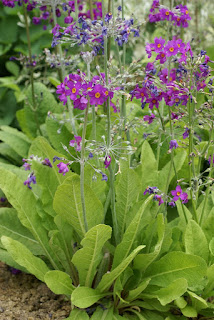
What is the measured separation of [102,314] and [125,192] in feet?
2.43

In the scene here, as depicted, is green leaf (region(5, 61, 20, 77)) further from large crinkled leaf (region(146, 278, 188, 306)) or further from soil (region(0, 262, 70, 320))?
large crinkled leaf (region(146, 278, 188, 306))

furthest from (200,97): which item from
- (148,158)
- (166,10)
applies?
(166,10)

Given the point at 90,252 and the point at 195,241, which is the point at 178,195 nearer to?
the point at 195,241

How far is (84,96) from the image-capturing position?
201 cm

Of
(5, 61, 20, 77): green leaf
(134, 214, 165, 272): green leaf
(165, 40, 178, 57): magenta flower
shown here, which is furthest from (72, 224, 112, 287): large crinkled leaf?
(5, 61, 20, 77): green leaf

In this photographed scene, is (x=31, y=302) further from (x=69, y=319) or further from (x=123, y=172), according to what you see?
(x=123, y=172)

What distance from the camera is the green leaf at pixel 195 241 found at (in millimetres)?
2605

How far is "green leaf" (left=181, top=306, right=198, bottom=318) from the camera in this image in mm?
2537

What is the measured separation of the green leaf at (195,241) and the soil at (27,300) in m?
0.91

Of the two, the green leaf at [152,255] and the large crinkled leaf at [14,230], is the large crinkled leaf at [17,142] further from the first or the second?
the green leaf at [152,255]

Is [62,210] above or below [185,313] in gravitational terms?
above

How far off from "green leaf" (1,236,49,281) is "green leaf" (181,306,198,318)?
863 mm

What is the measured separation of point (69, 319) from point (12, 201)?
809 mm

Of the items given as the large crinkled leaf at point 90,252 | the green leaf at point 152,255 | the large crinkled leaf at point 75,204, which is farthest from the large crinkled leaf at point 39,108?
the green leaf at point 152,255
